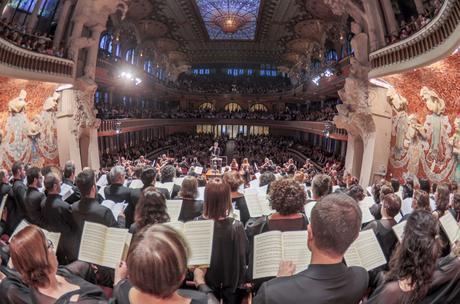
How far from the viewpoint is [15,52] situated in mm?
10359

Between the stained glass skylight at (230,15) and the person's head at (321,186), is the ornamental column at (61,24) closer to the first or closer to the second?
the stained glass skylight at (230,15)

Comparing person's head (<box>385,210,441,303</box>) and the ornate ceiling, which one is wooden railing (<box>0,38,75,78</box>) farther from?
A: person's head (<box>385,210,441,303</box>)

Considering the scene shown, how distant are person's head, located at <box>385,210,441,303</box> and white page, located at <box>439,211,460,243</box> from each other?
5.88 feet

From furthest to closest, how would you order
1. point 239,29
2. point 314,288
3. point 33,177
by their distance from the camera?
point 239,29
point 33,177
point 314,288

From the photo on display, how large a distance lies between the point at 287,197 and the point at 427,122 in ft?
29.1

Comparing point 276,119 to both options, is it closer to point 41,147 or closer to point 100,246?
point 41,147

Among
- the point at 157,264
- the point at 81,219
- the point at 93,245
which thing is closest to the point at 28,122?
the point at 81,219

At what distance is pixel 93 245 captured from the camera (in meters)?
3.14

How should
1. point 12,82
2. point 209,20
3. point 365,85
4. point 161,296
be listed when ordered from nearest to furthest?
point 161,296, point 12,82, point 365,85, point 209,20

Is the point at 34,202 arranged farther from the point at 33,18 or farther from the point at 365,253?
the point at 33,18

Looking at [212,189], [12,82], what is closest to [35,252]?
[212,189]

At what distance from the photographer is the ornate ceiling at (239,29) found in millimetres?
19922

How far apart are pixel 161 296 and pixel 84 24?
14.3 meters

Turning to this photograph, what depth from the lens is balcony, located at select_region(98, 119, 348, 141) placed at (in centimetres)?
Result: 1762
